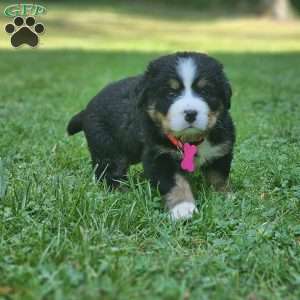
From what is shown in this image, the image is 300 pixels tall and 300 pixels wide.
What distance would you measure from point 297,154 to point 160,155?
4.68ft

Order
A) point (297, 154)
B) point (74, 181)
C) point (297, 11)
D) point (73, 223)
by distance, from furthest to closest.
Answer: point (297, 11) < point (297, 154) < point (74, 181) < point (73, 223)

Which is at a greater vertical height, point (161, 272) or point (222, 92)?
point (222, 92)

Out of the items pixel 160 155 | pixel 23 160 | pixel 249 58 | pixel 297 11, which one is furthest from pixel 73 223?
pixel 297 11

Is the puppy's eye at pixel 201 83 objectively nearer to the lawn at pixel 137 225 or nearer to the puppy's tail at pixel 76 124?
the lawn at pixel 137 225

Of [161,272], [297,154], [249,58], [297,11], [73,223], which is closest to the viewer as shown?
[161,272]

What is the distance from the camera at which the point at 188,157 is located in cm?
419

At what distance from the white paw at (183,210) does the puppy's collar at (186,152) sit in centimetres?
25

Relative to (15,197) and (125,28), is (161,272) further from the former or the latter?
(125,28)

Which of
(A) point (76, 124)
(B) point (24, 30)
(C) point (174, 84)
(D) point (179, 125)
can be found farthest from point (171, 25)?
(D) point (179, 125)

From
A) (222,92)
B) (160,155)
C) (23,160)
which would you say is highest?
(222,92)

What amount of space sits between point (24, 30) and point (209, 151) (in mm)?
3229

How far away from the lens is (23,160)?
539cm

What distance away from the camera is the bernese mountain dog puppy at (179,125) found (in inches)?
157

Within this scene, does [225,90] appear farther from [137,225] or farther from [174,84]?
[137,225]
